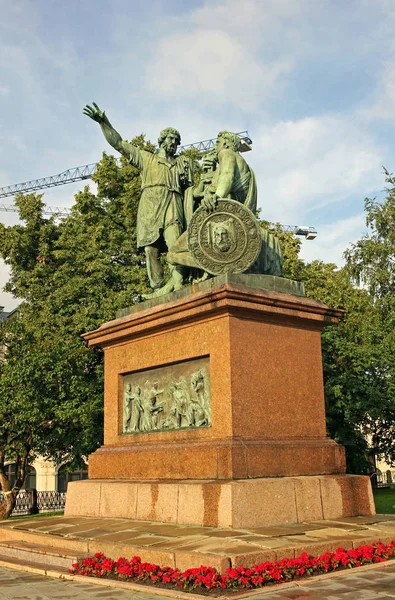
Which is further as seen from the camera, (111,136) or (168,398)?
(111,136)

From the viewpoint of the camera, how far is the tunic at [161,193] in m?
10.9

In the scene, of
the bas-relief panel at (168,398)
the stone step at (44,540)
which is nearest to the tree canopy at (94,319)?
the bas-relief panel at (168,398)

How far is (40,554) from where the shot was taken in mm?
7492

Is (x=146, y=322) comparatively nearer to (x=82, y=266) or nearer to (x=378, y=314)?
(x=82, y=266)

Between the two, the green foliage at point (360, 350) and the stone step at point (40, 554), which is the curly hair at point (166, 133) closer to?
the stone step at point (40, 554)

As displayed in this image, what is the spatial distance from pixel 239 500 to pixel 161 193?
17.5ft

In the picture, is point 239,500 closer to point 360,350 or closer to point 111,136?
point 111,136

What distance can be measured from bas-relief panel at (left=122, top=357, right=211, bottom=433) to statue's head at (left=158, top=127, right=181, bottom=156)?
12.1 ft

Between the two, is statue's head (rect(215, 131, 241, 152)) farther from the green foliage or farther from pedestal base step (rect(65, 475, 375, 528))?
the green foliage

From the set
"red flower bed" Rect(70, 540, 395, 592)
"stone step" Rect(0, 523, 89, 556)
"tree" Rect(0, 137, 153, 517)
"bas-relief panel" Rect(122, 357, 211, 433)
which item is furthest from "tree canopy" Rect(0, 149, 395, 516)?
"red flower bed" Rect(70, 540, 395, 592)

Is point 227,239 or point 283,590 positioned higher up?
point 227,239

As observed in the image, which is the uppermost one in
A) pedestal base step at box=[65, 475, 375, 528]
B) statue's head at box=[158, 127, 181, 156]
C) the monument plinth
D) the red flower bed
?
statue's head at box=[158, 127, 181, 156]

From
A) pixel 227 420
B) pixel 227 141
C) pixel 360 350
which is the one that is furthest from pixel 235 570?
pixel 360 350

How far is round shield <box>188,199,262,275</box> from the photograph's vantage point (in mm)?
9281
